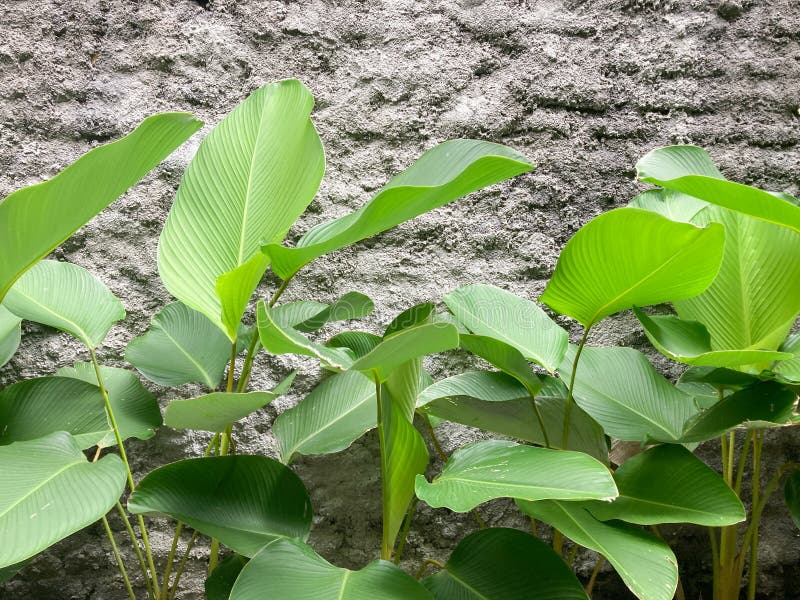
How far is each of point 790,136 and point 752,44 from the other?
0.19 m

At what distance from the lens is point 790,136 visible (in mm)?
1184

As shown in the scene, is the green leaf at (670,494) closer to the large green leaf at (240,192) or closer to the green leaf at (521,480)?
the green leaf at (521,480)

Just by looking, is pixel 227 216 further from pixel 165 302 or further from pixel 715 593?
pixel 715 593

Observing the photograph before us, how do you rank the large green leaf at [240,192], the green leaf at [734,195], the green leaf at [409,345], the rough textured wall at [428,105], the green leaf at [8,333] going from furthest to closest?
1. the rough textured wall at [428,105]
2. the green leaf at [8,333]
3. the large green leaf at [240,192]
4. the green leaf at [734,195]
5. the green leaf at [409,345]

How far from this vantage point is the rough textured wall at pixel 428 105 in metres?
1.13

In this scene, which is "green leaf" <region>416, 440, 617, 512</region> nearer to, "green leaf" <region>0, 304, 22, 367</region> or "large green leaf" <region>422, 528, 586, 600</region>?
"large green leaf" <region>422, 528, 586, 600</region>

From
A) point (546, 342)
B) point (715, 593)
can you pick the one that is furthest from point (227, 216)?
point (715, 593)

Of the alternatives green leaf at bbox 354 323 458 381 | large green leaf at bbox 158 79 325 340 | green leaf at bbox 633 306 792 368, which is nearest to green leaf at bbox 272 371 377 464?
large green leaf at bbox 158 79 325 340

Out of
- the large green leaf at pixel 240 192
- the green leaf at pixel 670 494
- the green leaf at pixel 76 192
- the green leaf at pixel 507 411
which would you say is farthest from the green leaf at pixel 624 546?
the green leaf at pixel 76 192

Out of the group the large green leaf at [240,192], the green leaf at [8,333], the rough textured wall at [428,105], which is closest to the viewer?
the large green leaf at [240,192]

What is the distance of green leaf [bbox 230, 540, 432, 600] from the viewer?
662mm

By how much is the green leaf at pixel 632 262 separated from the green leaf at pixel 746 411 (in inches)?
6.6

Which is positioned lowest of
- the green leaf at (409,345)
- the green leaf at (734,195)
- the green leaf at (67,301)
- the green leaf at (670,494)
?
the green leaf at (670,494)

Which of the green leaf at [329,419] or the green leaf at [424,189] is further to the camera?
the green leaf at [329,419]
